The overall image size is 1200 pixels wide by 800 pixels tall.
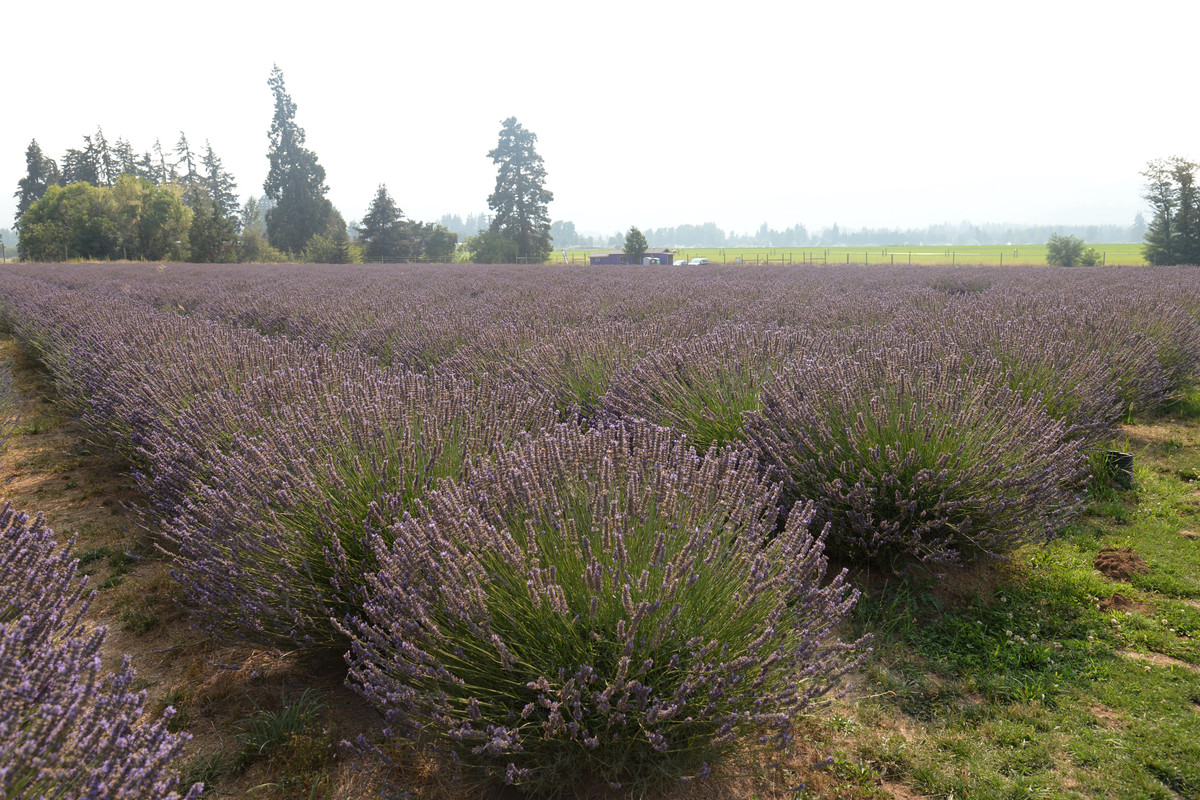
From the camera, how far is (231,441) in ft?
9.82

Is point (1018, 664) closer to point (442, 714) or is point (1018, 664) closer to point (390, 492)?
point (442, 714)

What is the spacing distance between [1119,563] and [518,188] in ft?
149

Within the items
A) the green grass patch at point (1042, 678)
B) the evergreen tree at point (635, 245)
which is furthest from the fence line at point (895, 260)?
the green grass patch at point (1042, 678)

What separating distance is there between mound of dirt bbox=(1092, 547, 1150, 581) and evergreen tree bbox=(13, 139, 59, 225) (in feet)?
218

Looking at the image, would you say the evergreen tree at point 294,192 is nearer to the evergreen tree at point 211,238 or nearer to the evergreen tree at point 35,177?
the evergreen tree at point 211,238

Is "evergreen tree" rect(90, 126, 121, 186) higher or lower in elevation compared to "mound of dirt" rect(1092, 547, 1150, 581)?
higher

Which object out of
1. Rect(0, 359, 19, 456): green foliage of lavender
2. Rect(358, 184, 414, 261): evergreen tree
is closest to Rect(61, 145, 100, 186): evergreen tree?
Rect(358, 184, 414, 261): evergreen tree

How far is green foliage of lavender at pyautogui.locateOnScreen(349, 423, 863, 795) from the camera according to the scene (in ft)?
5.38

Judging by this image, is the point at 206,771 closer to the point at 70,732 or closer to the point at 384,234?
the point at 70,732

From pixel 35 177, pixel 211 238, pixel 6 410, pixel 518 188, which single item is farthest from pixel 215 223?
pixel 6 410

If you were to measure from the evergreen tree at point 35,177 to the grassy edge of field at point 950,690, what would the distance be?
64.0m

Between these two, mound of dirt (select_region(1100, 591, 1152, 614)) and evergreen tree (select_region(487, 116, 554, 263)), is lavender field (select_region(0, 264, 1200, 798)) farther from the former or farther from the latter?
evergreen tree (select_region(487, 116, 554, 263))

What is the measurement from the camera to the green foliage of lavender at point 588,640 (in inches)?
64.5

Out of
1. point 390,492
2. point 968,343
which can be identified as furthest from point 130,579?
point 968,343
